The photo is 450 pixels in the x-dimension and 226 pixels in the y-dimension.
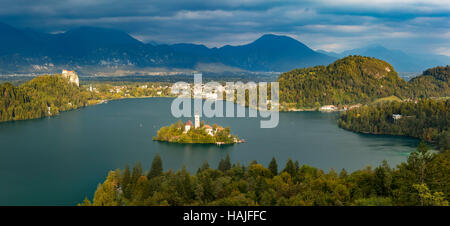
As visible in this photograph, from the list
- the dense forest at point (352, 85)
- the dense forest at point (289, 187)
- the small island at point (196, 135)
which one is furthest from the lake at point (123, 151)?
the dense forest at point (352, 85)

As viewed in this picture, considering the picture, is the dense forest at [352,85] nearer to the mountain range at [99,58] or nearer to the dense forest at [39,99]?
the dense forest at [39,99]

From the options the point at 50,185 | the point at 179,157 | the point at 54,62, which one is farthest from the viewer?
the point at 54,62

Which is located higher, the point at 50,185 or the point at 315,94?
the point at 315,94

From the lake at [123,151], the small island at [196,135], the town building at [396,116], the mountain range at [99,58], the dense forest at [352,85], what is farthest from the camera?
the mountain range at [99,58]

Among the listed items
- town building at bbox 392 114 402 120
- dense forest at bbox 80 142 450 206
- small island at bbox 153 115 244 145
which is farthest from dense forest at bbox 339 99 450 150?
dense forest at bbox 80 142 450 206

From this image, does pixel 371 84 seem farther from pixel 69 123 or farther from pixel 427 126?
pixel 69 123
